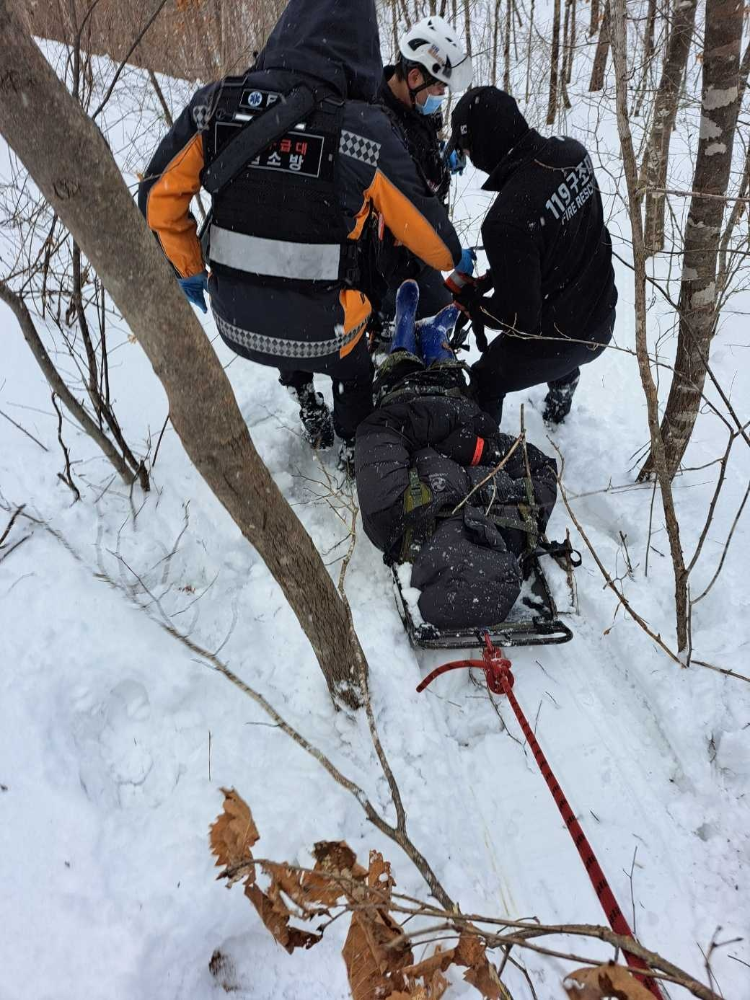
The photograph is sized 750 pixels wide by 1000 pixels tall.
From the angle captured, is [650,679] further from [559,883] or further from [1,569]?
[1,569]

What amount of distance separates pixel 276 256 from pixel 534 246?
3.98 ft

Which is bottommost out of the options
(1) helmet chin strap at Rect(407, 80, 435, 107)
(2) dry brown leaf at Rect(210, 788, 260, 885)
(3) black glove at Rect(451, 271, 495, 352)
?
(2) dry brown leaf at Rect(210, 788, 260, 885)

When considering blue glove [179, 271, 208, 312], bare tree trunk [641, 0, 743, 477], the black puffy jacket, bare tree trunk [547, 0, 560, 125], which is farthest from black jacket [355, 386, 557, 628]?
bare tree trunk [547, 0, 560, 125]

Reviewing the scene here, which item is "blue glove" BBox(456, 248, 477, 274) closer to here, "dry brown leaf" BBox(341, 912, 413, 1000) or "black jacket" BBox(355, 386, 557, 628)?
"black jacket" BBox(355, 386, 557, 628)

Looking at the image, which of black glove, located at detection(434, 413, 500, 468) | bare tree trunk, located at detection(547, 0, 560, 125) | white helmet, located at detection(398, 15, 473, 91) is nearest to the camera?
black glove, located at detection(434, 413, 500, 468)

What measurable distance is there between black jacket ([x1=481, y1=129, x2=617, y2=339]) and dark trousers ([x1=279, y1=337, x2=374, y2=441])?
736mm

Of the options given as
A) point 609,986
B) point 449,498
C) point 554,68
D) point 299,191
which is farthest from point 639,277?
point 554,68

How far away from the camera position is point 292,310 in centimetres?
241

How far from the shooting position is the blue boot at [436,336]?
3.39 m

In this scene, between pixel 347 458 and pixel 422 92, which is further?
pixel 347 458

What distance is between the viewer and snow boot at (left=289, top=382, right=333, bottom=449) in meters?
3.30

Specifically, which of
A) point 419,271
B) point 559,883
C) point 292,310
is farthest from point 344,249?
point 559,883

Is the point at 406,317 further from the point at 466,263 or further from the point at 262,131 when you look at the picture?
the point at 262,131

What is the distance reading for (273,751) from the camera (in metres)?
1.93
